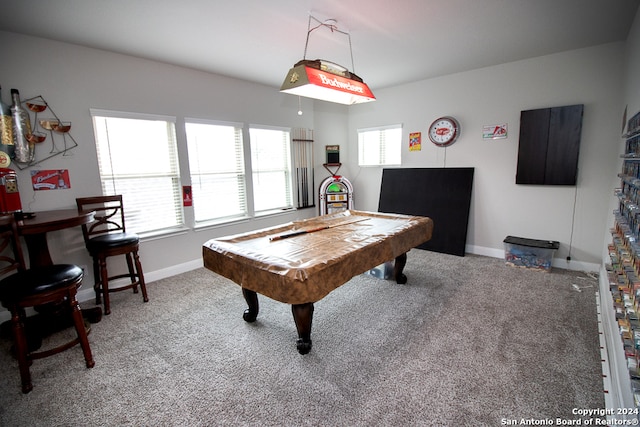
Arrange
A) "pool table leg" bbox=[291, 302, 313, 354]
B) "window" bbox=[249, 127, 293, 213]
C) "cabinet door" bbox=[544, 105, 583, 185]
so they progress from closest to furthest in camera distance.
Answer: "pool table leg" bbox=[291, 302, 313, 354]
"cabinet door" bbox=[544, 105, 583, 185]
"window" bbox=[249, 127, 293, 213]

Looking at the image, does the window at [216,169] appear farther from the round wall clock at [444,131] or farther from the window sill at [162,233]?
the round wall clock at [444,131]

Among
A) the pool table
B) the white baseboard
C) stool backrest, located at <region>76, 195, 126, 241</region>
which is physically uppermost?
stool backrest, located at <region>76, 195, 126, 241</region>

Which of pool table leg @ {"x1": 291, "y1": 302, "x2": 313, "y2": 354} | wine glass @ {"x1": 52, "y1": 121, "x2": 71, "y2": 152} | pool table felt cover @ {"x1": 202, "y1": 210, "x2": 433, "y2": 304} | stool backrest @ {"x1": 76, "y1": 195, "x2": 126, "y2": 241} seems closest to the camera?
pool table felt cover @ {"x1": 202, "y1": 210, "x2": 433, "y2": 304}

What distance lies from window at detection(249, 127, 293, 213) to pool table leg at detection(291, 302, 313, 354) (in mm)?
2912

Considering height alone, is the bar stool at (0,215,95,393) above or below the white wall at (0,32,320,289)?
below

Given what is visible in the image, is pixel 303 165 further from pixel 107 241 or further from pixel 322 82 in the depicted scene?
pixel 107 241

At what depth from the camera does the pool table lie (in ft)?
5.91

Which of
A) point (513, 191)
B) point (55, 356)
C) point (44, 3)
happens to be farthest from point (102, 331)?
point (513, 191)

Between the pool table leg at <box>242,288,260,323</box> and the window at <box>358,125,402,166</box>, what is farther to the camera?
the window at <box>358,125,402,166</box>

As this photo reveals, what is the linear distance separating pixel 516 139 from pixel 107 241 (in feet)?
16.8

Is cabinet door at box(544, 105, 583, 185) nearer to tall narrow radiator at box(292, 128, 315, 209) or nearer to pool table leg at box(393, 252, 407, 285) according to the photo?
pool table leg at box(393, 252, 407, 285)

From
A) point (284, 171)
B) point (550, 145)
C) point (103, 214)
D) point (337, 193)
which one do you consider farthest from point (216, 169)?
point (550, 145)

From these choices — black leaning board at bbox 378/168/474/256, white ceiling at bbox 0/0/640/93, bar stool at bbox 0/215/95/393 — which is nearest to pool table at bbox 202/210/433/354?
bar stool at bbox 0/215/95/393

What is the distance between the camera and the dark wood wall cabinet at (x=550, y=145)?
139 inches
